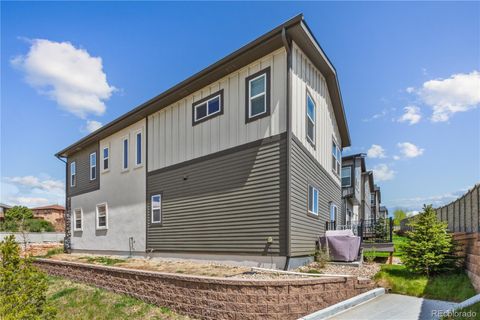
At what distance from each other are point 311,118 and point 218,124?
120 inches

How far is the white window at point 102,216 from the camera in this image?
1690 centimetres

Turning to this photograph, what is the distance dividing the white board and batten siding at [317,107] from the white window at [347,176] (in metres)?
5.54

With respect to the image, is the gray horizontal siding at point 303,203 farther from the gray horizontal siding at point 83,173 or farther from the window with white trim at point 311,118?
the gray horizontal siding at point 83,173

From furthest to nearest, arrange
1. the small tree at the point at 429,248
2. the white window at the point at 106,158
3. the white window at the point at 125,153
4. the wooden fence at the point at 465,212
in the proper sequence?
1. the white window at the point at 106,158
2. the white window at the point at 125,153
3. the small tree at the point at 429,248
4. the wooden fence at the point at 465,212

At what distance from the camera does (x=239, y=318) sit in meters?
6.33

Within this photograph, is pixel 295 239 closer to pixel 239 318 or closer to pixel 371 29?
pixel 239 318

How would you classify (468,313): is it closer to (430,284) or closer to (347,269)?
(430,284)

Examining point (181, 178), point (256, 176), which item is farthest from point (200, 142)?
point (256, 176)

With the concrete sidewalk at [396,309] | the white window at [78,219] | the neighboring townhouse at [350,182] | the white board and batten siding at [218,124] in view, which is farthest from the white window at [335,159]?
the white window at [78,219]

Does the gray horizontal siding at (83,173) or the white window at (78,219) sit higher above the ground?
the gray horizontal siding at (83,173)

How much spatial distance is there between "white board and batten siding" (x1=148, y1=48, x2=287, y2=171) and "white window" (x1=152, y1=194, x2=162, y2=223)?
1202 millimetres

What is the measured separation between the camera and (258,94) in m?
10.0

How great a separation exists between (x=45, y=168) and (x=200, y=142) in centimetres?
1462

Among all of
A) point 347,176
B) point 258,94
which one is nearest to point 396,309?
point 258,94
